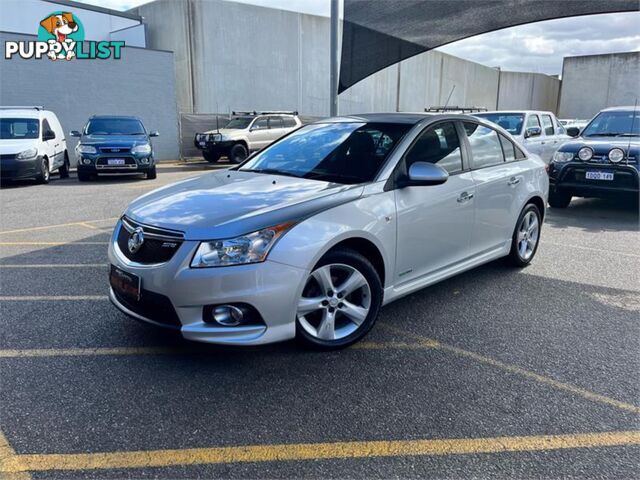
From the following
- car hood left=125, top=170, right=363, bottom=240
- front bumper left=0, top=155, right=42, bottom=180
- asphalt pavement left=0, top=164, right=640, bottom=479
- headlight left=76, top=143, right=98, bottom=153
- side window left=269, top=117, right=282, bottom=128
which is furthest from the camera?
side window left=269, top=117, right=282, bottom=128

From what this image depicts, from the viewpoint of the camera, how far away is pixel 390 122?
4203mm

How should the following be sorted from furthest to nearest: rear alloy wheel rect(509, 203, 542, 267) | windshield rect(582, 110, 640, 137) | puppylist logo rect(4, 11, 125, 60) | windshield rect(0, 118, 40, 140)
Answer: puppylist logo rect(4, 11, 125, 60), windshield rect(0, 118, 40, 140), windshield rect(582, 110, 640, 137), rear alloy wheel rect(509, 203, 542, 267)

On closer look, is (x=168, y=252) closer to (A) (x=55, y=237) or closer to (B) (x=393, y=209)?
(B) (x=393, y=209)

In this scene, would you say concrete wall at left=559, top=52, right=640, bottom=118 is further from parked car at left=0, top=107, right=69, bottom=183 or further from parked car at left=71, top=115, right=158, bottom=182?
parked car at left=0, top=107, right=69, bottom=183

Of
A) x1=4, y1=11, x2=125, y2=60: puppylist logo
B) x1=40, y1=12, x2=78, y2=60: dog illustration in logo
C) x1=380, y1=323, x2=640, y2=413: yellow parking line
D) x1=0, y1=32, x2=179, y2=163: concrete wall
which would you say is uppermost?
x1=40, y1=12, x2=78, y2=60: dog illustration in logo

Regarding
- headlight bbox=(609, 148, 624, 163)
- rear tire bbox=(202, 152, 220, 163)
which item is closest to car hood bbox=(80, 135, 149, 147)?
rear tire bbox=(202, 152, 220, 163)

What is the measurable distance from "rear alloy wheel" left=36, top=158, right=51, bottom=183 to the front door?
10703 mm

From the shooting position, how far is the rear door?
175 inches

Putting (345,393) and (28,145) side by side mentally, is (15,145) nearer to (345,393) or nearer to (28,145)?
(28,145)

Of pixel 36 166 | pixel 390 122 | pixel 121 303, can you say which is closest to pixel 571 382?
pixel 390 122

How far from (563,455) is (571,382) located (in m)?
0.78

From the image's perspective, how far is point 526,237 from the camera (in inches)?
210

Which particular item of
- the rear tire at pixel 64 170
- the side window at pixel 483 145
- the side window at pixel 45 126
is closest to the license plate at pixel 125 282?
the side window at pixel 483 145

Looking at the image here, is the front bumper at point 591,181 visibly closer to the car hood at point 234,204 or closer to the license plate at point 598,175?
the license plate at point 598,175
